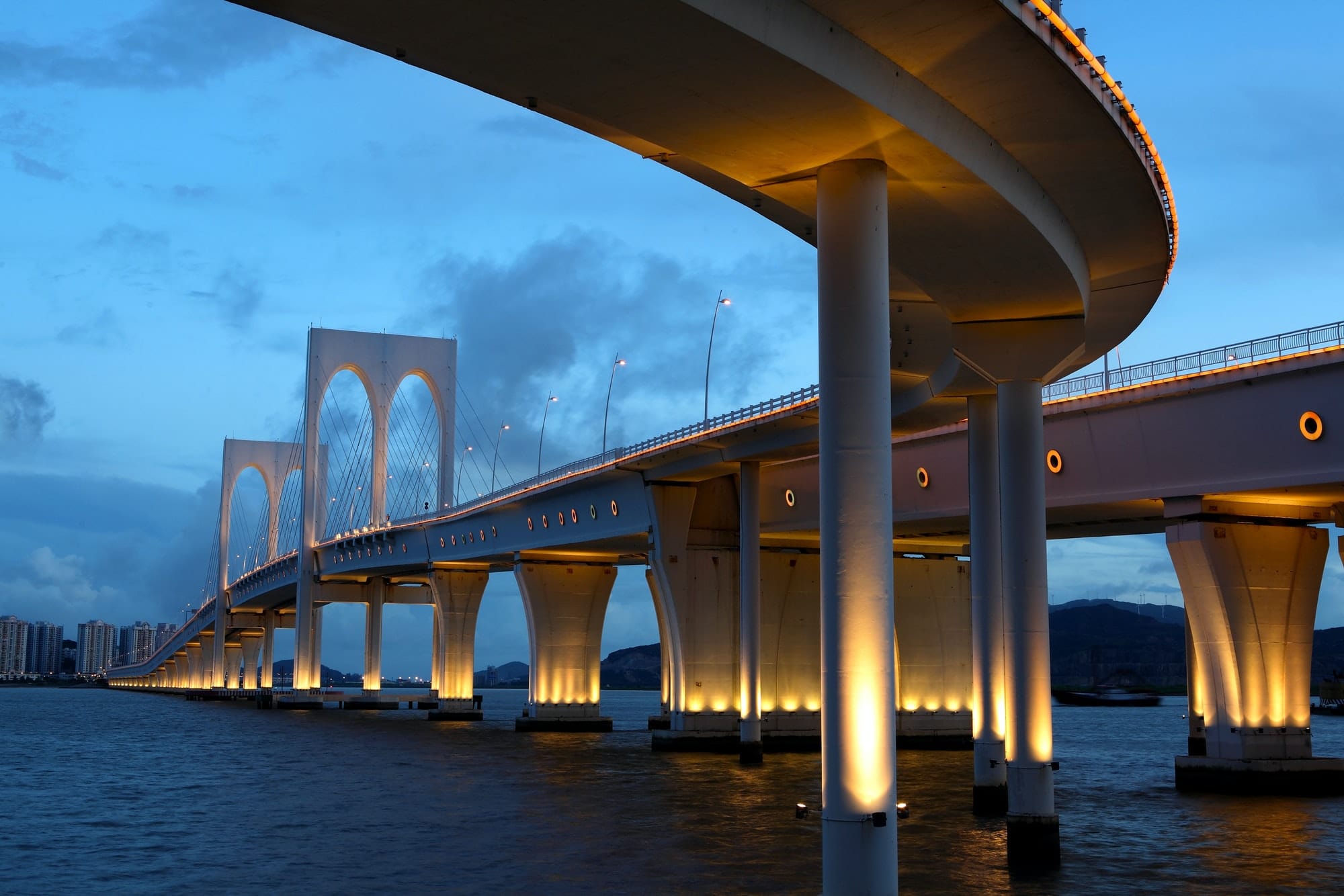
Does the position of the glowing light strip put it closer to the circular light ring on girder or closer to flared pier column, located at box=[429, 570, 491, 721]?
the circular light ring on girder

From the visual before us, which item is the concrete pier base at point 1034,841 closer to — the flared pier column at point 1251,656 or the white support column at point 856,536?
the white support column at point 856,536

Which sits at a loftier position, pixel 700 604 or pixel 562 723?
pixel 700 604

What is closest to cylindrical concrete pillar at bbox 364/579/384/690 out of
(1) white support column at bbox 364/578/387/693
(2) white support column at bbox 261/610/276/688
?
(1) white support column at bbox 364/578/387/693

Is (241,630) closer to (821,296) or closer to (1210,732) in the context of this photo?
(1210,732)

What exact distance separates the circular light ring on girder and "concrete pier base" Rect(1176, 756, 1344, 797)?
343 inches

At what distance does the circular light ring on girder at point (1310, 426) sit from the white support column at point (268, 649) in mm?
112707

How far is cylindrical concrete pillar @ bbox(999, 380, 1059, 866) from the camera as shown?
931 inches

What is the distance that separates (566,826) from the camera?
92.2ft

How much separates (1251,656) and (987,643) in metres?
10.0

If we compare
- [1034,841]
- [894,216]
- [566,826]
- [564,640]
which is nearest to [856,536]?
[894,216]

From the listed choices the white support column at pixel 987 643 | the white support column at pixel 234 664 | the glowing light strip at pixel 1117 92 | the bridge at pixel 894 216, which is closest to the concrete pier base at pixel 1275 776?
the bridge at pixel 894 216

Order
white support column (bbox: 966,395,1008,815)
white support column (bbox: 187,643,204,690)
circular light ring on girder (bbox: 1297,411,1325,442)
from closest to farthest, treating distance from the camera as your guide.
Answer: white support column (bbox: 966,395,1008,815) → circular light ring on girder (bbox: 1297,411,1325,442) → white support column (bbox: 187,643,204,690)

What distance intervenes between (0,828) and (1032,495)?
22770 mm

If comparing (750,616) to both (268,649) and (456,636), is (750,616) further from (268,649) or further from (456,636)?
(268,649)
